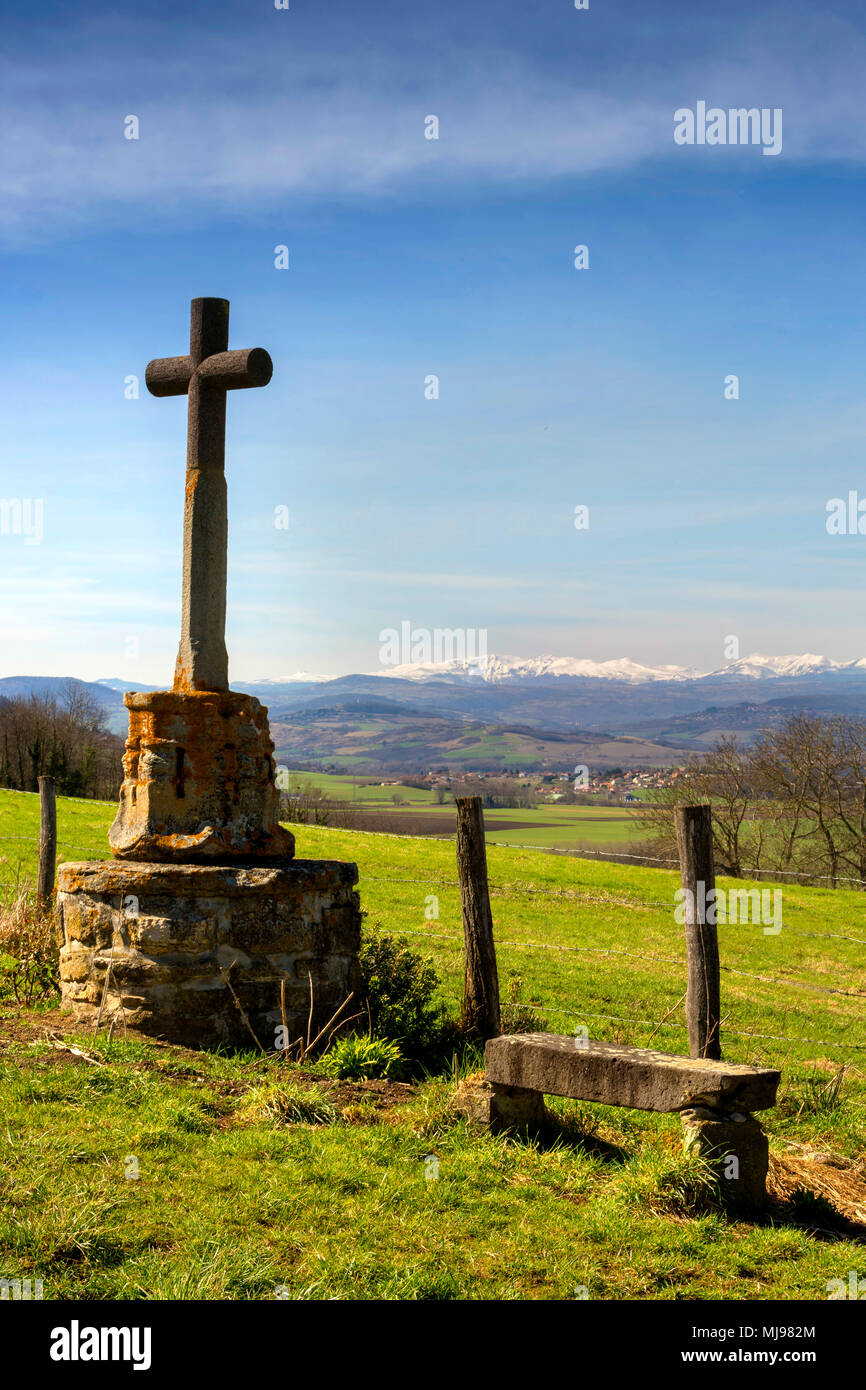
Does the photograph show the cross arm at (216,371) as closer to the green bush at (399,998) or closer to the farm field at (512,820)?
the green bush at (399,998)

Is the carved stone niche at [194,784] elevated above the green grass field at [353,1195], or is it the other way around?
the carved stone niche at [194,784]

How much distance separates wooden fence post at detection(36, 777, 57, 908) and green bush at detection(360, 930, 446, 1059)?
5105mm

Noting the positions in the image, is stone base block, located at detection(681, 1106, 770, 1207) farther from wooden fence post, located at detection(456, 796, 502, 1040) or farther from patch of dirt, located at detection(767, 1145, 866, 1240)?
wooden fence post, located at detection(456, 796, 502, 1040)

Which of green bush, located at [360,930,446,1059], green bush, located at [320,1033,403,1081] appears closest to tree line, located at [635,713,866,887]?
green bush, located at [360,930,446,1059]

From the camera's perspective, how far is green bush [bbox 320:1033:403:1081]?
Result: 7340mm

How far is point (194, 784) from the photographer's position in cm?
810

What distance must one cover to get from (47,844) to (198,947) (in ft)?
19.8

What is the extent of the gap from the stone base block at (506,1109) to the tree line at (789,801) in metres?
32.8

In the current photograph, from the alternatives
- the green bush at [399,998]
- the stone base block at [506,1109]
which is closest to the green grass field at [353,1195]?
the stone base block at [506,1109]

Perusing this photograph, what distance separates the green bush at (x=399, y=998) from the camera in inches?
324

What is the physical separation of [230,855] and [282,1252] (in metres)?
3.77
